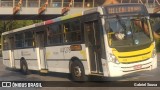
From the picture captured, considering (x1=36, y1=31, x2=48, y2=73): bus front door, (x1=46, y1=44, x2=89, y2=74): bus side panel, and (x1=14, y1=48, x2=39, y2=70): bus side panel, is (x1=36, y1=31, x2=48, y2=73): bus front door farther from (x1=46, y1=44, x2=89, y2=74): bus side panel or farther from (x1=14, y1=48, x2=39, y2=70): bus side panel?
(x1=46, y1=44, x2=89, y2=74): bus side panel

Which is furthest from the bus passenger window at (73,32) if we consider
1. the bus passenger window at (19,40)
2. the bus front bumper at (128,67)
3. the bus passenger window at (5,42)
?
the bus passenger window at (5,42)

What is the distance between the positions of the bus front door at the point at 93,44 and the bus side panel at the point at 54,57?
2243 millimetres

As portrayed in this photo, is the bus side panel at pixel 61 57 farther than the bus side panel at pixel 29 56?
No

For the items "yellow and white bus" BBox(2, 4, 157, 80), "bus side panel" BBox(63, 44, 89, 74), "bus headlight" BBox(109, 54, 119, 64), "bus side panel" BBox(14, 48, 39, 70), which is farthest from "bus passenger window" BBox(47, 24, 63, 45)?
"bus headlight" BBox(109, 54, 119, 64)

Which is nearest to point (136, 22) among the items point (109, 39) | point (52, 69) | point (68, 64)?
point (109, 39)

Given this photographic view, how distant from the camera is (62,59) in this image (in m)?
15.4

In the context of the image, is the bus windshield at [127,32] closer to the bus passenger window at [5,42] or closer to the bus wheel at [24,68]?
the bus wheel at [24,68]

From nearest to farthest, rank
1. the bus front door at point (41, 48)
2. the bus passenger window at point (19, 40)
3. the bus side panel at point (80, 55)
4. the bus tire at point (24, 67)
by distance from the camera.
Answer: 1. the bus side panel at point (80, 55)
2. the bus front door at point (41, 48)
3. the bus tire at point (24, 67)
4. the bus passenger window at point (19, 40)

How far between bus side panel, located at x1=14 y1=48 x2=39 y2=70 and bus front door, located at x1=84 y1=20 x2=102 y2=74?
212 inches

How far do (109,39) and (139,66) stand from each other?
4.75ft

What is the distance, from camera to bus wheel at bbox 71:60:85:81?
45.4 feet

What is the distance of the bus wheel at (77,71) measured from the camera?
13.8 metres

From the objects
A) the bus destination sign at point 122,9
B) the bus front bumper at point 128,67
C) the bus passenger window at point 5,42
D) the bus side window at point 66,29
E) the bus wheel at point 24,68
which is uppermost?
the bus destination sign at point 122,9

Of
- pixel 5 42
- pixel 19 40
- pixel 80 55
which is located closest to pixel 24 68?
pixel 19 40
